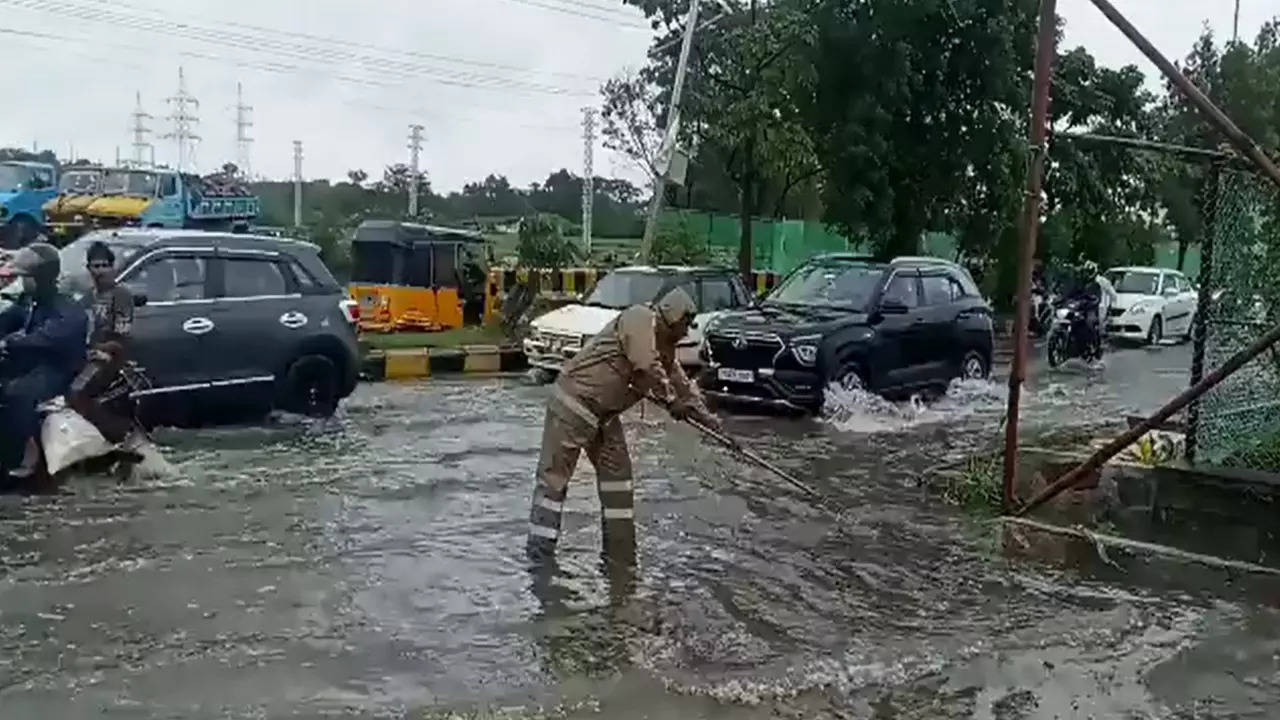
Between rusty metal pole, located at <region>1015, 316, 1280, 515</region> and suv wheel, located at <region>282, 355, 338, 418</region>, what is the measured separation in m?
7.10

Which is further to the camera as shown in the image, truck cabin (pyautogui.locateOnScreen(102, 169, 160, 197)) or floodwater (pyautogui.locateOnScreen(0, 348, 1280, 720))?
truck cabin (pyautogui.locateOnScreen(102, 169, 160, 197))

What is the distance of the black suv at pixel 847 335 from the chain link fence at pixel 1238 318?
6068 mm

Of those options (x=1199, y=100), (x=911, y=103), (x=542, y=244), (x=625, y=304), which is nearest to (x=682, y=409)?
(x=1199, y=100)

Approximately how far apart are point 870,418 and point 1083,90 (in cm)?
1487

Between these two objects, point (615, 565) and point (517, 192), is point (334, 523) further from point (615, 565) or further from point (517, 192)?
point (517, 192)

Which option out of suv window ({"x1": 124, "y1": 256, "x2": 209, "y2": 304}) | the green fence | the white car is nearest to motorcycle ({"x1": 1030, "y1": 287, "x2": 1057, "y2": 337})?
the white car

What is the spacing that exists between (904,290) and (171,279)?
841cm

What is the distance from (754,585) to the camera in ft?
25.6

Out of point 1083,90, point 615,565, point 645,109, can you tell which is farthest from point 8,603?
point 1083,90

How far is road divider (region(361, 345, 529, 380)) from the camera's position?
1772 cm

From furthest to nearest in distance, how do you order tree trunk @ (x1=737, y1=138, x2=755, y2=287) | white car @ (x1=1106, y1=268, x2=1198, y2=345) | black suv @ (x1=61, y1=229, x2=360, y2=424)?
white car @ (x1=1106, y1=268, x2=1198, y2=345), tree trunk @ (x1=737, y1=138, x2=755, y2=287), black suv @ (x1=61, y1=229, x2=360, y2=424)

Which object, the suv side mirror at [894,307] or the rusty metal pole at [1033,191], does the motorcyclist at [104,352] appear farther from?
the suv side mirror at [894,307]

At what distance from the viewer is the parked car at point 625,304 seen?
54.3ft

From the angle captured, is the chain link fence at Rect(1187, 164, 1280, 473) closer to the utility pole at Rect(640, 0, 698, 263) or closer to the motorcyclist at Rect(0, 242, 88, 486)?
the motorcyclist at Rect(0, 242, 88, 486)
